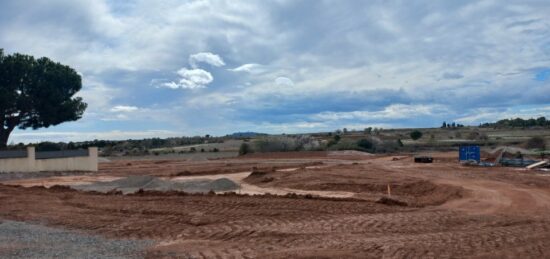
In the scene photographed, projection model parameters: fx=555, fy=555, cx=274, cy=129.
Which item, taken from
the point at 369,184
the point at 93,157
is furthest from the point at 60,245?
the point at 93,157

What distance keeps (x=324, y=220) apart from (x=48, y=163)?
36.8 metres

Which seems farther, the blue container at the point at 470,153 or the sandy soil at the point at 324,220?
the blue container at the point at 470,153

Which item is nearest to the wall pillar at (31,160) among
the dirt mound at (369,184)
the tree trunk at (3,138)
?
the tree trunk at (3,138)

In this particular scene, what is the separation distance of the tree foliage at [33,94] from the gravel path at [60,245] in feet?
156

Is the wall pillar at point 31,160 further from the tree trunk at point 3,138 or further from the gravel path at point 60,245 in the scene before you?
the gravel path at point 60,245

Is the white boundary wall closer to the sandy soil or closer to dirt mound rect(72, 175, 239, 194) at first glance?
dirt mound rect(72, 175, 239, 194)

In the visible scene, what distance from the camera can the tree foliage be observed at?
194ft

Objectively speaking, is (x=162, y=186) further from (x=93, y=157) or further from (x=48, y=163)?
(x=93, y=157)

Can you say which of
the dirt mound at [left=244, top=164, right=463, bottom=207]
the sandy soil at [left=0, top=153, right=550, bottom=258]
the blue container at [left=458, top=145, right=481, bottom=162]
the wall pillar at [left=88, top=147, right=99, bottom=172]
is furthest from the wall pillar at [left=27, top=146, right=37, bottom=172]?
the blue container at [left=458, top=145, right=481, bottom=162]

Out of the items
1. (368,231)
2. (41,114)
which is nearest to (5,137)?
(41,114)

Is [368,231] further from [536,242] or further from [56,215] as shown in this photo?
[56,215]

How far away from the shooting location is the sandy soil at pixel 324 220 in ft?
38.9

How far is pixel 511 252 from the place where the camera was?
11219mm

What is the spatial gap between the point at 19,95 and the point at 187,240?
53.1 meters
